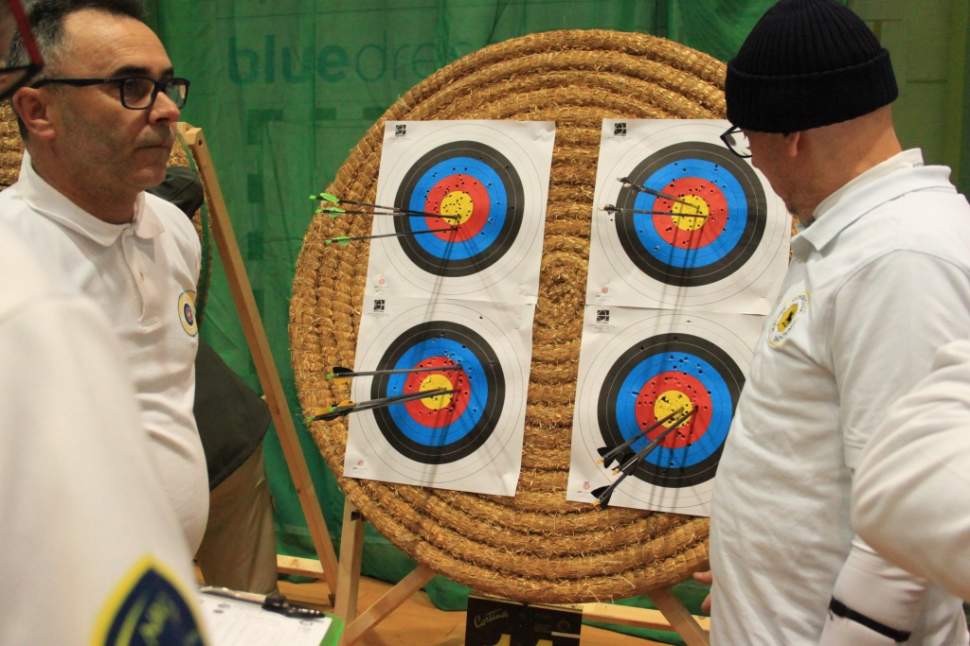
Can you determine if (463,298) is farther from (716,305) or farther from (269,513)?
(269,513)

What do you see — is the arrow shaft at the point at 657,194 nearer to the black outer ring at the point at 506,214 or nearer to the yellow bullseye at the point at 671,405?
the black outer ring at the point at 506,214

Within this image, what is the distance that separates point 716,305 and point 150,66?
0.96 metres

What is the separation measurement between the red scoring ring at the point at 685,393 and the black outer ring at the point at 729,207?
0.16 meters

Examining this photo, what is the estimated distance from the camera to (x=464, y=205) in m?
1.67

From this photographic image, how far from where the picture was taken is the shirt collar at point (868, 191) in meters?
0.97

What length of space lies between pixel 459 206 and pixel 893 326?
3.12 feet

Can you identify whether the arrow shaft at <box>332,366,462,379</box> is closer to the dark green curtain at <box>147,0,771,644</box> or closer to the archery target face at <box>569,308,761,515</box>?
the archery target face at <box>569,308,761,515</box>

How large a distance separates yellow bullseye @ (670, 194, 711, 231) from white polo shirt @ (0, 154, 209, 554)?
0.83 meters

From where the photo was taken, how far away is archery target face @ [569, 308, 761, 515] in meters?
1.46

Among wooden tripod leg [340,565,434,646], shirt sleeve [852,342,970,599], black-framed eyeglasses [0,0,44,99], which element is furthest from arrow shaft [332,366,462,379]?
black-framed eyeglasses [0,0,44,99]

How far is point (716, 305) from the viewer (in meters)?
1.50

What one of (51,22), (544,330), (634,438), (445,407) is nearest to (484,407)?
(445,407)

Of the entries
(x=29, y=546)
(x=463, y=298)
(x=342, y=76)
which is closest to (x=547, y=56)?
(x=463, y=298)

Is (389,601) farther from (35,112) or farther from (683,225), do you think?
(35,112)
